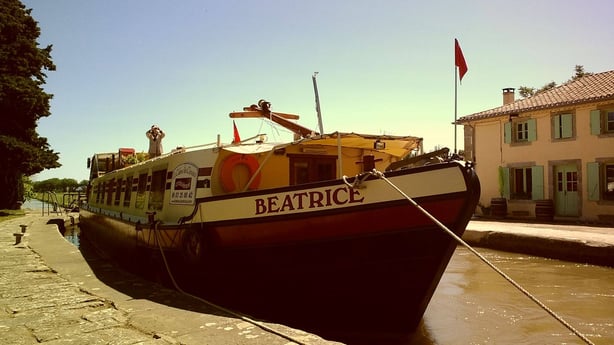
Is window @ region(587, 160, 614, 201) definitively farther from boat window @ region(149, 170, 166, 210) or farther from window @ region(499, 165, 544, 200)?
boat window @ region(149, 170, 166, 210)

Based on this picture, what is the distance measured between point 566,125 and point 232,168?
54.8 feet

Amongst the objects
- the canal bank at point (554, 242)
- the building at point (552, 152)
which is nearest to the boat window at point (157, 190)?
the canal bank at point (554, 242)

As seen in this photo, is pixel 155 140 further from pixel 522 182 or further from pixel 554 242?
pixel 522 182

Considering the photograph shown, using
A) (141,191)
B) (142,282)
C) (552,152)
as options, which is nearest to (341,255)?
(142,282)

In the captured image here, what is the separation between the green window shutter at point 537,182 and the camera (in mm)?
18844

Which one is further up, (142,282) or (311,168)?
(311,168)

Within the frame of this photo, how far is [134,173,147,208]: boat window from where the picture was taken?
10048mm

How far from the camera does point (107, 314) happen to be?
4.99 metres

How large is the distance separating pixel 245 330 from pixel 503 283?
7392 mm

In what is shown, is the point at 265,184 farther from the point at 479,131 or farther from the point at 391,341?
the point at 479,131

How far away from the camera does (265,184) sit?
7.51 m

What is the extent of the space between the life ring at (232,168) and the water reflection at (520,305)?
3.57 meters

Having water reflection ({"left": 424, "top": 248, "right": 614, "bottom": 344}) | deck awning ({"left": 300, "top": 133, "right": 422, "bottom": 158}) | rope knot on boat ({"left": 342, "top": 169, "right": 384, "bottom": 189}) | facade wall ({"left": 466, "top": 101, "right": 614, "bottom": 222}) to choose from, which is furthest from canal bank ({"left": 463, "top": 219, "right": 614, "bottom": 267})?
rope knot on boat ({"left": 342, "top": 169, "right": 384, "bottom": 189})

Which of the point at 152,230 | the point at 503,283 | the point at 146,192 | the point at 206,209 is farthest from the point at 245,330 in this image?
the point at 503,283
